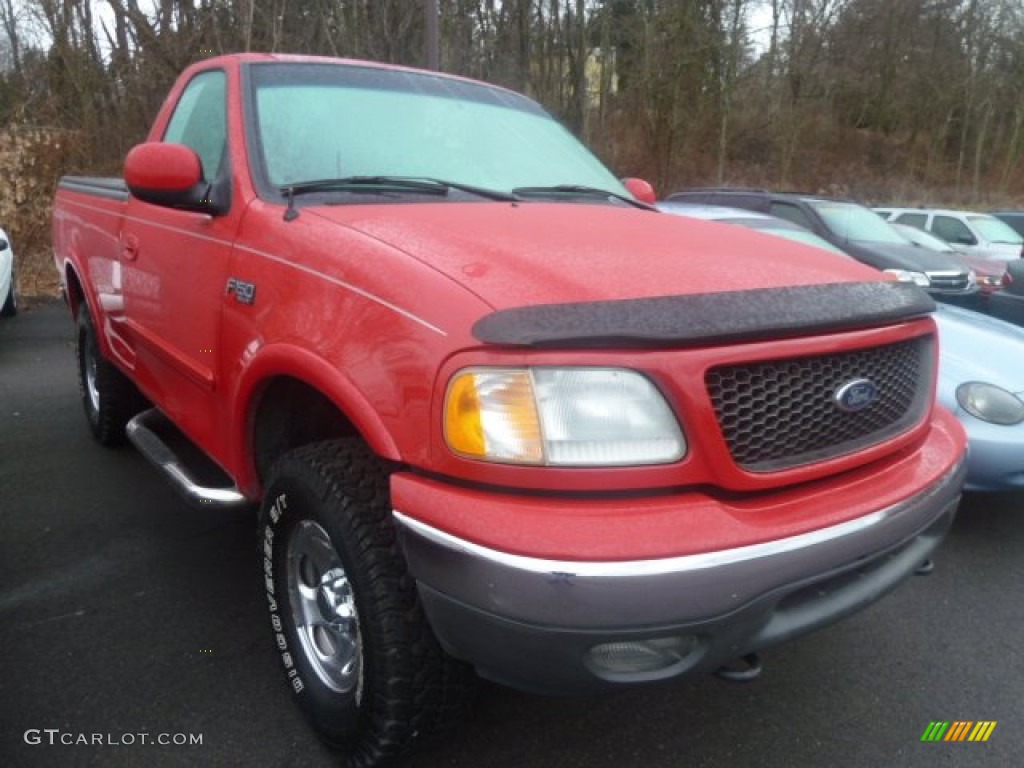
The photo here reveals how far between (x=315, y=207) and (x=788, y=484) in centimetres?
148

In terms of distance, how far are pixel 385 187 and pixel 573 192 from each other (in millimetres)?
777

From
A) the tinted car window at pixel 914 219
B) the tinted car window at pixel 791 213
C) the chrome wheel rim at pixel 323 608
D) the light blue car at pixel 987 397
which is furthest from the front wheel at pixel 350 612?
the tinted car window at pixel 914 219

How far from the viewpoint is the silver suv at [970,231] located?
1352 cm

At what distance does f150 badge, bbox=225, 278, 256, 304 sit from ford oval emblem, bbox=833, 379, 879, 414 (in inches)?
61.4

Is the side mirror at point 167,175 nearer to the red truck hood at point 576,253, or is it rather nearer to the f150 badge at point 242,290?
the f150 badge at point 242,290

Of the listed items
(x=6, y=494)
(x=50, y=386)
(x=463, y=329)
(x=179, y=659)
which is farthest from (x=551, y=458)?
(x=50, y=386)

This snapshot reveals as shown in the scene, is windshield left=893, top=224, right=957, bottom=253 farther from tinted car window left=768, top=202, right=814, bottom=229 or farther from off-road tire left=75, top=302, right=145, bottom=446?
off-road tire left=75, top=302, right=145, bottom=446

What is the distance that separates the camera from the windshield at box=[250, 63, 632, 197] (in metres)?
2.60

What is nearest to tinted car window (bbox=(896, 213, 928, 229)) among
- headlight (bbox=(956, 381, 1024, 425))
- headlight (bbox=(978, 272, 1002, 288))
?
headlight (bbox=(978, 272, 1002, 288))

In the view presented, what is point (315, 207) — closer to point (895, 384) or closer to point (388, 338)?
point (388, 338)

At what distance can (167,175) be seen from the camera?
8.07 feet

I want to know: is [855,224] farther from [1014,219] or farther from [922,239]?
[1014,219]

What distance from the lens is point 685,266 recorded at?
1959 millimetres

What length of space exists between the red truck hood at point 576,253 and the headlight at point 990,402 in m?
1.47
